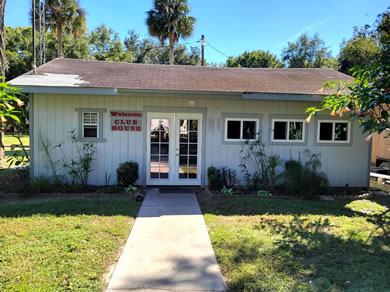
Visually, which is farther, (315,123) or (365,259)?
(315,123)

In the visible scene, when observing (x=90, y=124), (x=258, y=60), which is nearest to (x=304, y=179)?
(x=90, y=124)

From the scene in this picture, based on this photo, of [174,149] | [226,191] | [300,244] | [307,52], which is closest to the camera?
[300,244]

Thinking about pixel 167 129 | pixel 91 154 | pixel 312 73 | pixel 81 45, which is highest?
pixel 81 45

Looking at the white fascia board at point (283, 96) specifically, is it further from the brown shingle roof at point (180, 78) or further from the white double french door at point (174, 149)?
the white double french door at point (174, 149)

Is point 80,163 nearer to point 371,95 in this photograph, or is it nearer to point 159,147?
point 159,147

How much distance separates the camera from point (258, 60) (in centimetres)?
3444

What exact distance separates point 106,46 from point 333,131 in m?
33.2

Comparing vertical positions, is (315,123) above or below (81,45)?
below

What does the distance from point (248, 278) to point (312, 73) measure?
9878mm

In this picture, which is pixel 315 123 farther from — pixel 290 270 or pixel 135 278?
pixel 135 278

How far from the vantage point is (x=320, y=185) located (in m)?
7.54

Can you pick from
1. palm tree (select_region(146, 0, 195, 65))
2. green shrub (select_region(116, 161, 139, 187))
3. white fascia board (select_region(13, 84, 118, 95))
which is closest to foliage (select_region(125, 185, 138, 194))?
green shrub (select_region(116, 161, 139, 187))

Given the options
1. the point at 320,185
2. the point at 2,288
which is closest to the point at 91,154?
the point at 2,288

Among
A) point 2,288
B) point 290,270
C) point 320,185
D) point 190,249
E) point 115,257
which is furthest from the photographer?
point 320,185
